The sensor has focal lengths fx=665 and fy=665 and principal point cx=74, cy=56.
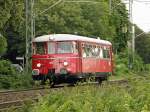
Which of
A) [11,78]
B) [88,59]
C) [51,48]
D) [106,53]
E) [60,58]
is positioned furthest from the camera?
[106,53]

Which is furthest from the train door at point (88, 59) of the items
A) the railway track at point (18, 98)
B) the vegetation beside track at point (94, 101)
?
the vegetation beside track at point (94, 101)

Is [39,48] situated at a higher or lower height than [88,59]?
higher

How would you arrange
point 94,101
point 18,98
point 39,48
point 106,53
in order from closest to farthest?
1. point 94,101
2. point 18,98
3. point 39,48
4. point 106,53

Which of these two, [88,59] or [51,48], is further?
[88,59]

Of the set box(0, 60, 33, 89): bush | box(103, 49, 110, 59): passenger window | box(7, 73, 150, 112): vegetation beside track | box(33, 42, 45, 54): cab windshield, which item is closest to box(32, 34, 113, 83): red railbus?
box(33, 42, 45, 54): cab windshield

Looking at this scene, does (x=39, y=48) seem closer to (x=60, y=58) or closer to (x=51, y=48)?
(x=51, y=48)

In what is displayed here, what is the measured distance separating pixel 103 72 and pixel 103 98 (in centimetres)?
2407

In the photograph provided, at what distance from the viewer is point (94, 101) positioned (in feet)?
49.9

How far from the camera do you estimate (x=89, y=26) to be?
6525 centimetres

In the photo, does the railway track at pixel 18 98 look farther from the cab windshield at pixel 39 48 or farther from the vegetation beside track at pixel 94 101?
the cab windshield at pixel 39 48

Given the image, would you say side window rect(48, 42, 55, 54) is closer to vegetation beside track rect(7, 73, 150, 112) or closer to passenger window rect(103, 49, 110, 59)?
passenger window rect(103, 49, 110, 59)

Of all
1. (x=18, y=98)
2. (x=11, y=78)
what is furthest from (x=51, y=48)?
(x=18, y=98)

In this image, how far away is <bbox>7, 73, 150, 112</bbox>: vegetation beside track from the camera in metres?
14.2

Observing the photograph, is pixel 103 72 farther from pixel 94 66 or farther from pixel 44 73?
pixel 44 73
